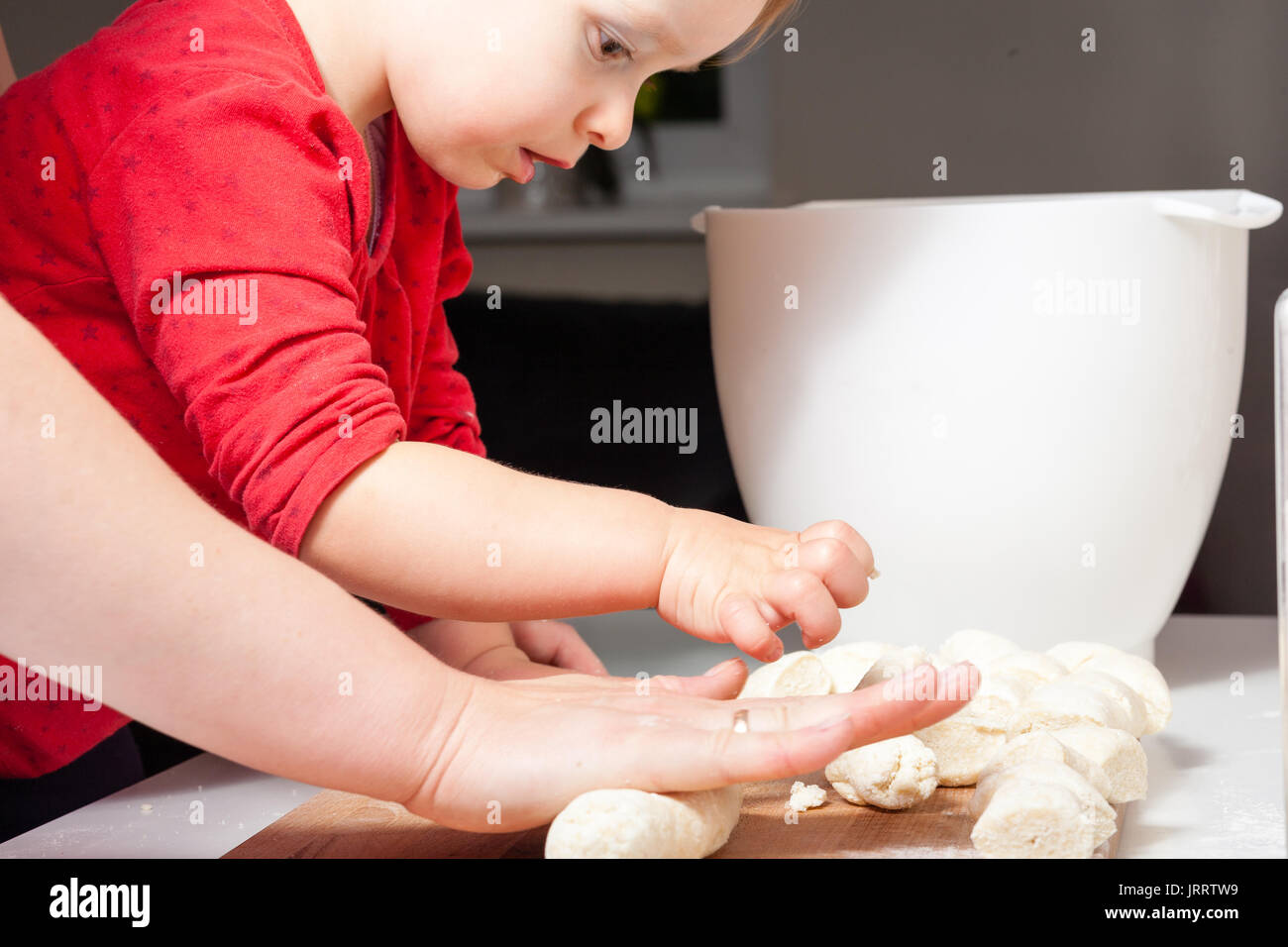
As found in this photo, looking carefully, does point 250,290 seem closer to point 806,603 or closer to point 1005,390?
point 806,603

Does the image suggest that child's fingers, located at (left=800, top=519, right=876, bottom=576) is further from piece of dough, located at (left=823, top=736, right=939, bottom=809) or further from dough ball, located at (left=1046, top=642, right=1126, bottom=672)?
dough ball, located at (left=1046, top=642, right=1126, bottom=672)

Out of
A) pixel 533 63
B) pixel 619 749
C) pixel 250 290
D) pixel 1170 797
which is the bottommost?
pixel 1170 797

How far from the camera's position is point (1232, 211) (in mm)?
822

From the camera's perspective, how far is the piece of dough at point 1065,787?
48 cm

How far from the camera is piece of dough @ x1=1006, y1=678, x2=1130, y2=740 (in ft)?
1.98

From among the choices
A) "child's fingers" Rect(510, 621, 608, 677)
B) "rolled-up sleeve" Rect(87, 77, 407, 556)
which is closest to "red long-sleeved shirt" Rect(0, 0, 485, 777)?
"rolled-up sleeve" Rect(87, 77, 407, 556)

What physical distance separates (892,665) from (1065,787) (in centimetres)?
14

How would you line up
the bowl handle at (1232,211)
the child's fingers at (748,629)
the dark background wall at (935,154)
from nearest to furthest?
the child's fingers at (748,629) → the bowl handle at (1232,211) → the dark background wall at (935,154)

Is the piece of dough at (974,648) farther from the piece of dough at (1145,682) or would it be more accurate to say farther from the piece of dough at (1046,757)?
the piece of dough at (1046,757)

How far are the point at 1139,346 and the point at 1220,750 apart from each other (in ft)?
0.83

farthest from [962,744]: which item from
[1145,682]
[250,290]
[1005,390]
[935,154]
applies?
[935,154]

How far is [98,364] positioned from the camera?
0.64 meters

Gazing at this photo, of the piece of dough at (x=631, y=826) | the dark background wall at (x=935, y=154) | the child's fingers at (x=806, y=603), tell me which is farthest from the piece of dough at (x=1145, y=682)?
the dark background wall at (x=935, y=154)
